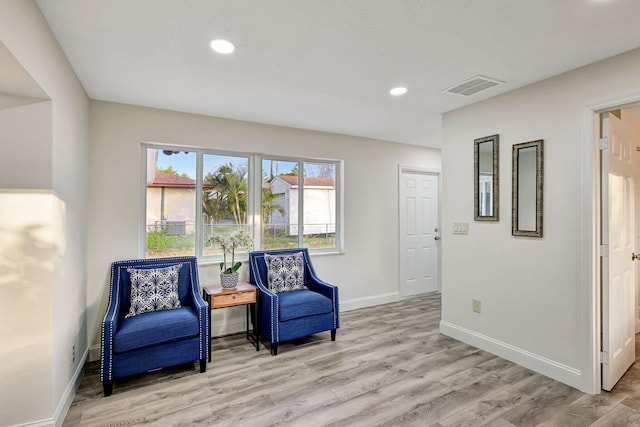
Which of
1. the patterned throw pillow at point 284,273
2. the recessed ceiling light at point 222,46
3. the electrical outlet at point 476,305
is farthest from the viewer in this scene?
the patterned throw pillow at point 284,273

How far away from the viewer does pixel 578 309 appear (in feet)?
8.07

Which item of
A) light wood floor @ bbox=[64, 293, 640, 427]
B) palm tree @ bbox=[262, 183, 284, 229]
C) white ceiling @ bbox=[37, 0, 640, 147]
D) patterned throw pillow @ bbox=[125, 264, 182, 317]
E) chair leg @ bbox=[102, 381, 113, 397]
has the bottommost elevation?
light wood floor @ bbox=[64, 293, 640, 427]

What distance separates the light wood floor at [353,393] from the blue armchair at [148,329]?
7.4 inches

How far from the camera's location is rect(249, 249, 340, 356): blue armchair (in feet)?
10.2

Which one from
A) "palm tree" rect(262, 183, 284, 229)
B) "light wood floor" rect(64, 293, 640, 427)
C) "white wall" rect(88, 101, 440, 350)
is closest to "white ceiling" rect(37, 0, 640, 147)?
"white wall" rect(88, 101, 440, 350)

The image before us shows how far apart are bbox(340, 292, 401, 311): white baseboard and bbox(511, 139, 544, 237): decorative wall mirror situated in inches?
90.1

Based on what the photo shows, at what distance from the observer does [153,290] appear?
291cm

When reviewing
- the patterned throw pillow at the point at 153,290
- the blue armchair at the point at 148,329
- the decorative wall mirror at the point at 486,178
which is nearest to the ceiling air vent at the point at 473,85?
the decorative wall mirror at the point at 486,178

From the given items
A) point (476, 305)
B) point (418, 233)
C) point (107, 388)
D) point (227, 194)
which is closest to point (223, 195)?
point (227, 194)

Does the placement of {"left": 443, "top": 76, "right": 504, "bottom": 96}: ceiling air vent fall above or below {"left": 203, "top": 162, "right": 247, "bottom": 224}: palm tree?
above

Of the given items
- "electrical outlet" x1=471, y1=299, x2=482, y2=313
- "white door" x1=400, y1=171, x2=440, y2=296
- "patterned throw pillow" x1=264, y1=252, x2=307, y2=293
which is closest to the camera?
"electrical outlet" x1=471, y1=299, x2=482, y2=313

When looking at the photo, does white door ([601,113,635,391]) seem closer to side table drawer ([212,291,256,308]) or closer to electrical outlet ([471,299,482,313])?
electrical outlet ([471,299,482,313])

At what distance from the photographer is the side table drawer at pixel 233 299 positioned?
309 centimetres

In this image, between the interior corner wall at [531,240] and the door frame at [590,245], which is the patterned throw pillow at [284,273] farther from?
the door frame at [590,245]
